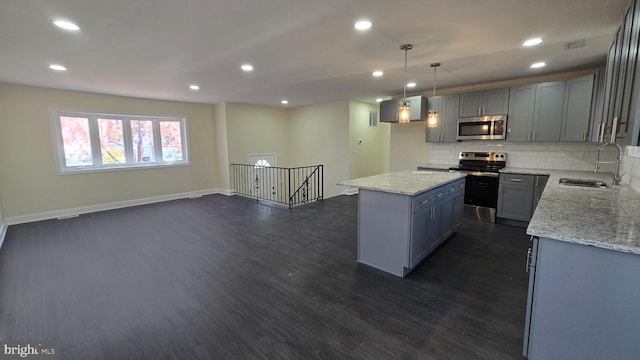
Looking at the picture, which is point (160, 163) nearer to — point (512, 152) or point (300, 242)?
point (300, 242)

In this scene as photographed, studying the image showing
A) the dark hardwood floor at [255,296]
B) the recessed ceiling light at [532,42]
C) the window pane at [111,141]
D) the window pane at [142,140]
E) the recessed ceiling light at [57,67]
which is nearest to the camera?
the dark hardwood floor at [255,296]

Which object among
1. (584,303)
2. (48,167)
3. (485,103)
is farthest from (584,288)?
(48,167)

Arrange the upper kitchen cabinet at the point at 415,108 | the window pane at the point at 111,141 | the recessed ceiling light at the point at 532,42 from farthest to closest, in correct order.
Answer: the window pane at the point at 111,141
the upper kitchen cabinet at the point at 415,108
the recessed ceiling light at the point at 532,42

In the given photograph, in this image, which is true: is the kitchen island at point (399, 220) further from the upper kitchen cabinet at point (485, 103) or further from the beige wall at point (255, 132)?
the beige wall at point (255, 132)

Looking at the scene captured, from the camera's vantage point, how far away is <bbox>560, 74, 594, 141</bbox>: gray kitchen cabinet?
4039 mm

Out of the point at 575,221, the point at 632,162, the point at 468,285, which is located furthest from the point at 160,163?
the point at 632,162

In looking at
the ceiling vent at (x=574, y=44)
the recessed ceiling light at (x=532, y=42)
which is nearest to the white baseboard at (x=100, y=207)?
the recessed ceiling light at (x=532, y=42)

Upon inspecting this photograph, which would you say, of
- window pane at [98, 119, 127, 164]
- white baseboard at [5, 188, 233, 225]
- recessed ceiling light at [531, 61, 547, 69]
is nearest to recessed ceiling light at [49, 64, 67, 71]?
window pane at [98, 119, 127, 164]

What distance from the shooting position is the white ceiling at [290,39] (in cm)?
222

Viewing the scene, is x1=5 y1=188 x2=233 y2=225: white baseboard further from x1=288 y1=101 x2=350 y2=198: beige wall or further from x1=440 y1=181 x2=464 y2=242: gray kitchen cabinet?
x1=440 y1=181 x2=464 y2=242: gray kitchen cabinet

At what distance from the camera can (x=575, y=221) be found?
1.72 meters

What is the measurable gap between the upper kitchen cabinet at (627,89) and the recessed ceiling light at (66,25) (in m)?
4.33

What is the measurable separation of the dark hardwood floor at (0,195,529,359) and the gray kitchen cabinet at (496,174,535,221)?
10.9 inches

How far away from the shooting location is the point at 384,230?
3.06m
